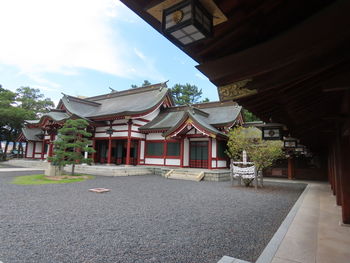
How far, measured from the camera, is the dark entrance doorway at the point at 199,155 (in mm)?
16038

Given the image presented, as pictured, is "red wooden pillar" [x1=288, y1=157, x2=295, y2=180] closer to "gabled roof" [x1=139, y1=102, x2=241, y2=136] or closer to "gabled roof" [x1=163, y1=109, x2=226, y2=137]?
"gabled roof" [x1=139, y1=102, x2=241, y2=136]

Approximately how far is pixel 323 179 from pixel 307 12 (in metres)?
17.3

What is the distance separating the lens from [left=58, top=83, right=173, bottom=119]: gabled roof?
19484 mm

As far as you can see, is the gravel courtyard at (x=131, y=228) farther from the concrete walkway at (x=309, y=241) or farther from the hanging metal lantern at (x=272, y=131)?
the hanging metal lantern at (x=272, y=131)

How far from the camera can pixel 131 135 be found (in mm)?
16703

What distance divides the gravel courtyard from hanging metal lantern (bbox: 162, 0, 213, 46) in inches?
115

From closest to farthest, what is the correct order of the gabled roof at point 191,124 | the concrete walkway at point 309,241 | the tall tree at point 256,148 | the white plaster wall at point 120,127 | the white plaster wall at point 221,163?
the concrete walkway at point 309,241, the tall tree at point 256,148, the gabled roof at point 191,124, the white plaster wall at point 221,163, the white plaster wall at point 120,127

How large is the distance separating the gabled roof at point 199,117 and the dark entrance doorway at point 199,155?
168cm

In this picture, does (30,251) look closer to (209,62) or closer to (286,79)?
(209,62)

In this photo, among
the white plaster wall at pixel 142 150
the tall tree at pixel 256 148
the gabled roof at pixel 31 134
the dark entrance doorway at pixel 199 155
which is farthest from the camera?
the gabled roof at pixel 31 134

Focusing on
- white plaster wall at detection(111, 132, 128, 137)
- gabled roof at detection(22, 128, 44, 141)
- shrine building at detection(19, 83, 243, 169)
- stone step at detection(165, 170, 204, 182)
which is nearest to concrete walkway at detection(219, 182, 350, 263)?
stone step at detection(165, 170, 204, 182)

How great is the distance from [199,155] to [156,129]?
3880mm

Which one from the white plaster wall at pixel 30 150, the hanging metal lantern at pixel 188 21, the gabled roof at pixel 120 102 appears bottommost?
the white plaster wall at pixel 30 150

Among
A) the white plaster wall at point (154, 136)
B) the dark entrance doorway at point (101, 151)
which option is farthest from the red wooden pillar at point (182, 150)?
the dark entrance doorway at point (101, 151)
